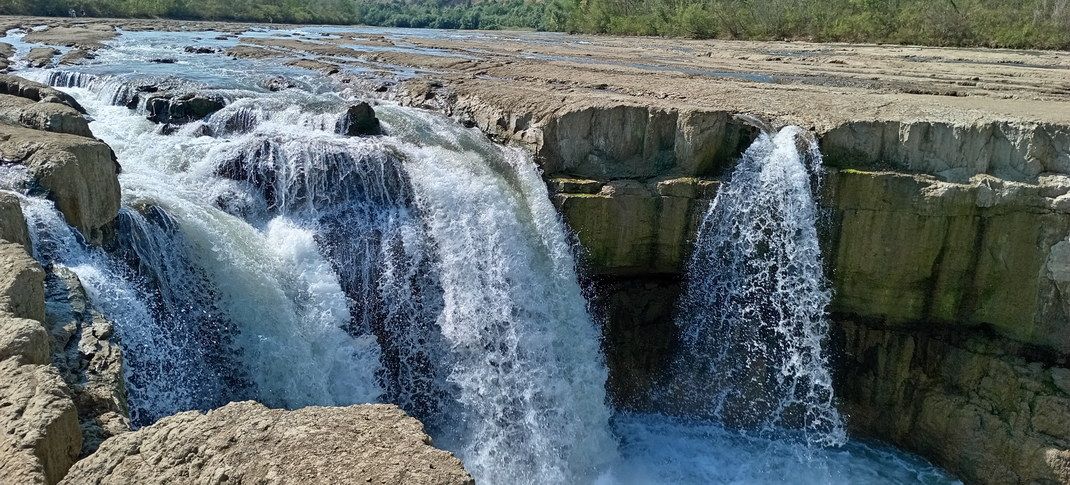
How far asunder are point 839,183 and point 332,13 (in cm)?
5609

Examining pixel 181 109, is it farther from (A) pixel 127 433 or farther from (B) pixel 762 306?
(B) pixel 762 306

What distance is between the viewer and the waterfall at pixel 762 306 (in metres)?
9.50

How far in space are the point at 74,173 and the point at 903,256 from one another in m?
9.27

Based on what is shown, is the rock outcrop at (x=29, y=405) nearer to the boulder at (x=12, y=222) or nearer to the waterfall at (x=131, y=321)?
the boulder at (x=12, y=222)

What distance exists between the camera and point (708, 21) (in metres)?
37.4

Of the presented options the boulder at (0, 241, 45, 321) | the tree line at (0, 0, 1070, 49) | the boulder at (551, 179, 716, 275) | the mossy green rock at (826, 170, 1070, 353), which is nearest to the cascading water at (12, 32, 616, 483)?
the boulder at (551, 179, 716, 275)

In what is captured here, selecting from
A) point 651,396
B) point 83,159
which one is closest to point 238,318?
point 83,159

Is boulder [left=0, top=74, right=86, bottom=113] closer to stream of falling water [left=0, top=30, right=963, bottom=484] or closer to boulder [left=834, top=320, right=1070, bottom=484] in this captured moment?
stream of falling water [left=0, top=30, right=963, bottom=484]

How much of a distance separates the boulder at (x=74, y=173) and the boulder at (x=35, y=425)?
2933 mm

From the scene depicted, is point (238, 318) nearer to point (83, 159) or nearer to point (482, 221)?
point (83, 159)

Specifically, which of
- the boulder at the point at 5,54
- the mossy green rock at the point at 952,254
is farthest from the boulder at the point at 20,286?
the boulder at the point at 5,54

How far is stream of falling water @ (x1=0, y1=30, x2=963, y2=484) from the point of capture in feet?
25.0

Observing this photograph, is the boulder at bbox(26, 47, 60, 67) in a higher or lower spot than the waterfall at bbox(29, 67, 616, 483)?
higher

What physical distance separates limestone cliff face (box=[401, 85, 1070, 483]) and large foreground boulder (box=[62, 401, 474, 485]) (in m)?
6.11
